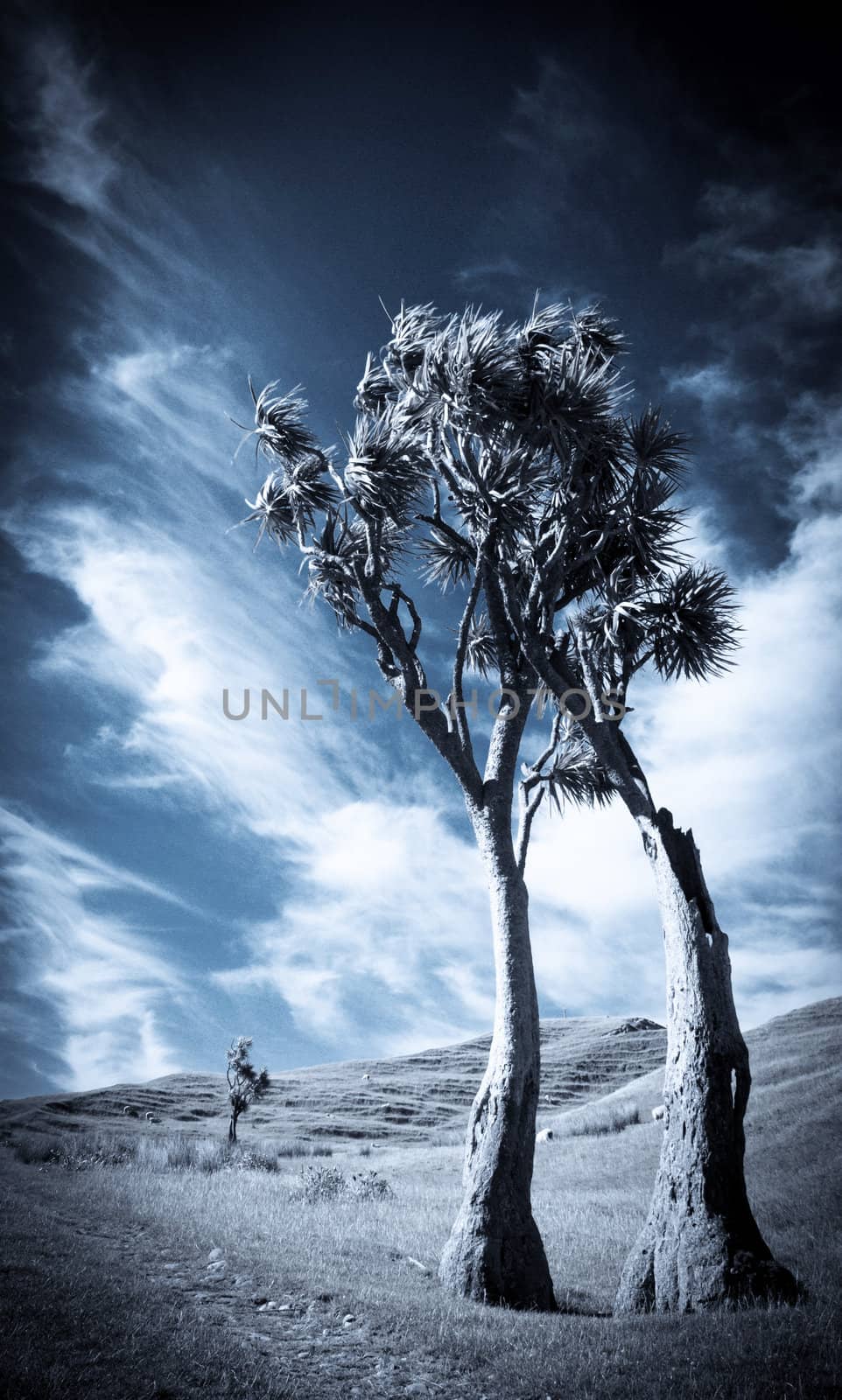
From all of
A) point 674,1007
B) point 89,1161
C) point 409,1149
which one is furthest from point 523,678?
point 409,1149

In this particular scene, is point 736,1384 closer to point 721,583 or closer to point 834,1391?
point 834,1391

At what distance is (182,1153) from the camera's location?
21438 mm

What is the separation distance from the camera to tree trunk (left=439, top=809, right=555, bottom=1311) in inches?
344

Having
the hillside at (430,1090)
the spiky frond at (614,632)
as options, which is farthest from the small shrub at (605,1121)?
the spiky frond at (614,632)

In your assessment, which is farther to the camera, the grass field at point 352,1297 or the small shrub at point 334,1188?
the small shrub at point 334,1188

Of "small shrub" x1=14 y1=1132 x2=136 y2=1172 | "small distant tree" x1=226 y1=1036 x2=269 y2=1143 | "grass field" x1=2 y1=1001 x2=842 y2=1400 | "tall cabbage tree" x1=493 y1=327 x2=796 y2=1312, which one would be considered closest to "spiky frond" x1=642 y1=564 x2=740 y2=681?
"tall cabbage tree" x1=493 y1=327 x2=796 y2=1312

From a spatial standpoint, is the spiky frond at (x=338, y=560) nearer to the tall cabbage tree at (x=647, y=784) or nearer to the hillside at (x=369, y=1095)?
the tall cabbage tree at (x=647, y=784)

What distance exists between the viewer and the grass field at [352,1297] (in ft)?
17.9

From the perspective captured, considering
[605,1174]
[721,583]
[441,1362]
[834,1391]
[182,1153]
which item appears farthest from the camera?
[182,1153]

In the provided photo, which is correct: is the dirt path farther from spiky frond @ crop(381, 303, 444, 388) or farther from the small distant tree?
the small distant tree

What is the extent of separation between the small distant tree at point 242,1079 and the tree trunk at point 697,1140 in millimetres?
29080

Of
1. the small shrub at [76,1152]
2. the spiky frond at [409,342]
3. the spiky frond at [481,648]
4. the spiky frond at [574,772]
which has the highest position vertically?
the spiky frond at [409,342]

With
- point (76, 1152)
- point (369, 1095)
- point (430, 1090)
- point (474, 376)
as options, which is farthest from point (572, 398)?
point (430, 1090)

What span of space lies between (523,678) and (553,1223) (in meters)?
9.60
